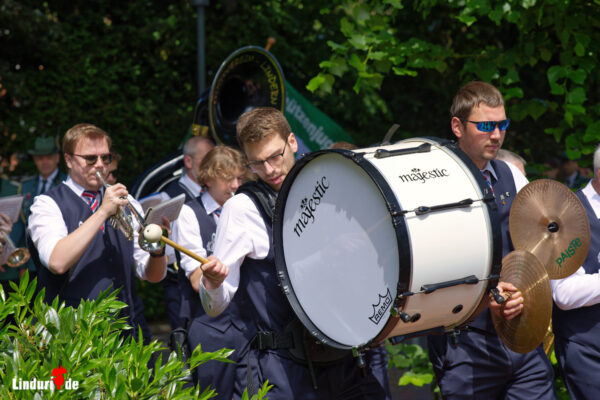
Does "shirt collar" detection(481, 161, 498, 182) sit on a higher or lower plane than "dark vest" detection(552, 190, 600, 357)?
higher

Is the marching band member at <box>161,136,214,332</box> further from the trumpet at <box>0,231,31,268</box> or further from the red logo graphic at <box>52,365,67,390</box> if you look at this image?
the red logo graphic at <box>52,365,67,390</box>

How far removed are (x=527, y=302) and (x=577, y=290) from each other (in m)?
0.40

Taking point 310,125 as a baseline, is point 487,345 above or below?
above

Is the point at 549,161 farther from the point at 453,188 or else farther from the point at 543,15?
the point at 453,188

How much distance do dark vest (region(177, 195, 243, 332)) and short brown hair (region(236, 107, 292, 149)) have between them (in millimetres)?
1370

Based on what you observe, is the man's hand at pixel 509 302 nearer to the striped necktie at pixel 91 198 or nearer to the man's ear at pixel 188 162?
the striped necktie at pixel 91 198

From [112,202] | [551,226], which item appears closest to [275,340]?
[112,202]

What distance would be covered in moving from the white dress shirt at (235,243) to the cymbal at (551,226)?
1.01m

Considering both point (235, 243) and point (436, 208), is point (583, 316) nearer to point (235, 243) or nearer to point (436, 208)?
point (436, 208)

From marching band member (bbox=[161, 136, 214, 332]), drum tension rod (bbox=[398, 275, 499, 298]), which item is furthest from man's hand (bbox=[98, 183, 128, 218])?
marching band member (bbox=[161, 136, 214, 332])

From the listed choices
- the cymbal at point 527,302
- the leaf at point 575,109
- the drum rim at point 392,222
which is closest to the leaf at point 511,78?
the leaf at point 575,109

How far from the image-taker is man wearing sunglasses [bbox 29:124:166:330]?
3.79m

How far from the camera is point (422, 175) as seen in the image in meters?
2.85

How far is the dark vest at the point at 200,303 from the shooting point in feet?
14.5
